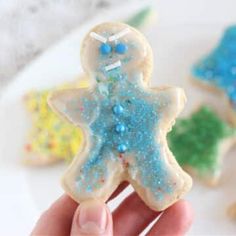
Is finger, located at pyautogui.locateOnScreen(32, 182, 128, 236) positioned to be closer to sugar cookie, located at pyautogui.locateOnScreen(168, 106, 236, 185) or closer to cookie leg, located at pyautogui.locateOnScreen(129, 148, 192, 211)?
cookie leg, located at pyautogui.locateOnScreen(129, 148, 192, 211)

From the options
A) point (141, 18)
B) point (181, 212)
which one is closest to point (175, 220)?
point (181, 212)

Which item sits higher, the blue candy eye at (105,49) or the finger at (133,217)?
the blue candy eye at (105,49)

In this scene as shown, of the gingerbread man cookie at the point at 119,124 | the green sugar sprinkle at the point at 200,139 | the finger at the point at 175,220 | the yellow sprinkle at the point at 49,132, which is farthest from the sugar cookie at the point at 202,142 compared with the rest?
the gingerbread man cookie at the point at 119,124

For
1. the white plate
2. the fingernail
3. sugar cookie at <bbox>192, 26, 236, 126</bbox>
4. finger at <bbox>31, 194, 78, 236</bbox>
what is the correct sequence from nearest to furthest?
the fingernail → finger at <bbox>31, 194, 78, 236</bbox> → the white plate → sugar cookie at <bbox>192, 26, 236, 126</bbox>

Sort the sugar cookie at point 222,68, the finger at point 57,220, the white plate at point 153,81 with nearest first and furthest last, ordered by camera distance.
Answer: the finger at point 57,220
the white plate at point 153,81
the sugar cookie at point 222,68

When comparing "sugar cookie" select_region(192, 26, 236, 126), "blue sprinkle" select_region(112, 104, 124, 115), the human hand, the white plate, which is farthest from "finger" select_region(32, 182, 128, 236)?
"sugar cookie" select_region(192, 26, 236, 126)

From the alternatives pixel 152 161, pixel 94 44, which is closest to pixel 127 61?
pixel 94 44

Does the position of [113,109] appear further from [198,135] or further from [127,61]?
[198,135]

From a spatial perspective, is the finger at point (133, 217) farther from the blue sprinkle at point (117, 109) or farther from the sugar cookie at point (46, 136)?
the sugar cookie at point (46, 136)
